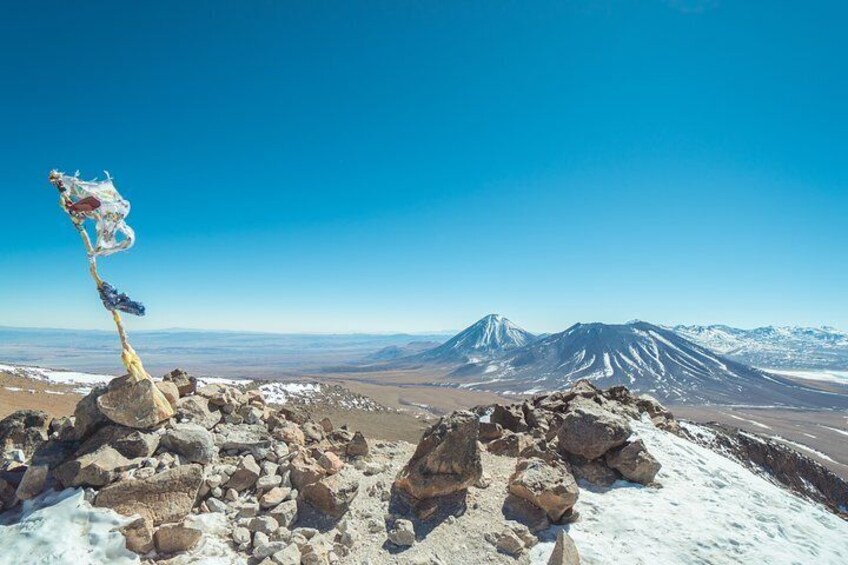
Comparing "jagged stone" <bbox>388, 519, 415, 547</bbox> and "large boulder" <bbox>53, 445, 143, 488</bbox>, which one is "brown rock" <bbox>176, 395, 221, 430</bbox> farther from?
"jagged stone" <bbox>388, 519, 415, 547</bbox>

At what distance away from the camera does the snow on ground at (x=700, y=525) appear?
873cm

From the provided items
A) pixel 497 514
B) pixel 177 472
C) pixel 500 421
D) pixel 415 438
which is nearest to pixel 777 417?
pixel 415 438

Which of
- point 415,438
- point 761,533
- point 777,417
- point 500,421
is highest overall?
point 500,421

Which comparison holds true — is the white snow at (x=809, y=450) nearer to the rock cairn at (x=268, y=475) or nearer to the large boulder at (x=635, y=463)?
the large boulder at (x=635, y=463)

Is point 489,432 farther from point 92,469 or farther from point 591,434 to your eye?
point 92,469

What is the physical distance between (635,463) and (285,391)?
37549 millimetres

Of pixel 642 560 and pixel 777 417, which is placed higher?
pixel 642 560

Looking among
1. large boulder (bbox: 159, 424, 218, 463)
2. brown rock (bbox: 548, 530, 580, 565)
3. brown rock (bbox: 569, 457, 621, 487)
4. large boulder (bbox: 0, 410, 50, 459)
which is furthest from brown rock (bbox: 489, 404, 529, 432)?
large boulder (bbox: 0, 410, 50, 459)

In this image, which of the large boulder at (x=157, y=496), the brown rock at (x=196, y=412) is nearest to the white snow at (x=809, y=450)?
the brown rock at (x=196, y=412)

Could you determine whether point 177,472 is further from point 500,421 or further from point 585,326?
point 585,326

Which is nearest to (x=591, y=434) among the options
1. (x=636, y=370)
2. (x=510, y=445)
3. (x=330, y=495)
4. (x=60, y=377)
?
(x=510, y=445)

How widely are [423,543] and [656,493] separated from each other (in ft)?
23.0

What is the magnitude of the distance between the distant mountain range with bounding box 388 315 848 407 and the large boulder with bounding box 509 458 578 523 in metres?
111

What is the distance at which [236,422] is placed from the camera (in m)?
11.1
